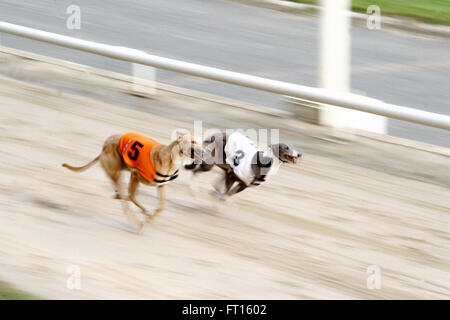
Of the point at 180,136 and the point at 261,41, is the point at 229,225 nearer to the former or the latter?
the point at 180,136

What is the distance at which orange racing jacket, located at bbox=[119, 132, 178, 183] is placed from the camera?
5840 millimetres

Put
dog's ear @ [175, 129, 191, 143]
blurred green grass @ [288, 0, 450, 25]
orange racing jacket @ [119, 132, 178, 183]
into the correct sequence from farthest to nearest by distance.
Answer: blurred green grass @ [288, 0, 450, 25]
orange racing jacket @ [119, 132, 178, 183]
dog's ear @ [175, 129, 191, 143]

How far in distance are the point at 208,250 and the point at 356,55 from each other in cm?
614

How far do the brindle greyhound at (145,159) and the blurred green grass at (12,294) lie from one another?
1.10m

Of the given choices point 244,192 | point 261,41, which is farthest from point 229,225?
point 261,41

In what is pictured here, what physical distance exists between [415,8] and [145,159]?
26.9 ft

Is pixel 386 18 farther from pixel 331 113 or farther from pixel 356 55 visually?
pixel 331 113

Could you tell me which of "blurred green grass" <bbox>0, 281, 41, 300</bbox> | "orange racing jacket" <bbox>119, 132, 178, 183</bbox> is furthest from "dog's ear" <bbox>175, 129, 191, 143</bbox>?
"blurred green grass" <bbox>0, 281, 41, 300</bbox>

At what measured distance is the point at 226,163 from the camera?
20.7 feet

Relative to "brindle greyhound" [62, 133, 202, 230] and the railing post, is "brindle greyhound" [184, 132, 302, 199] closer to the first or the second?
"brindle greyhound" [62, 133, 202, 230]

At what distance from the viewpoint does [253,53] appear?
11633mm

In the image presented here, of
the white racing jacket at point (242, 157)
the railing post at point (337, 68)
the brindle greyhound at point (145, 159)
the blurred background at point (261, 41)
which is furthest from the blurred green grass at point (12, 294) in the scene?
the blurred background at point (261, 41)

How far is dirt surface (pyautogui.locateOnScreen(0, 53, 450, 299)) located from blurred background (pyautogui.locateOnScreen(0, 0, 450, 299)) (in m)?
0.02
